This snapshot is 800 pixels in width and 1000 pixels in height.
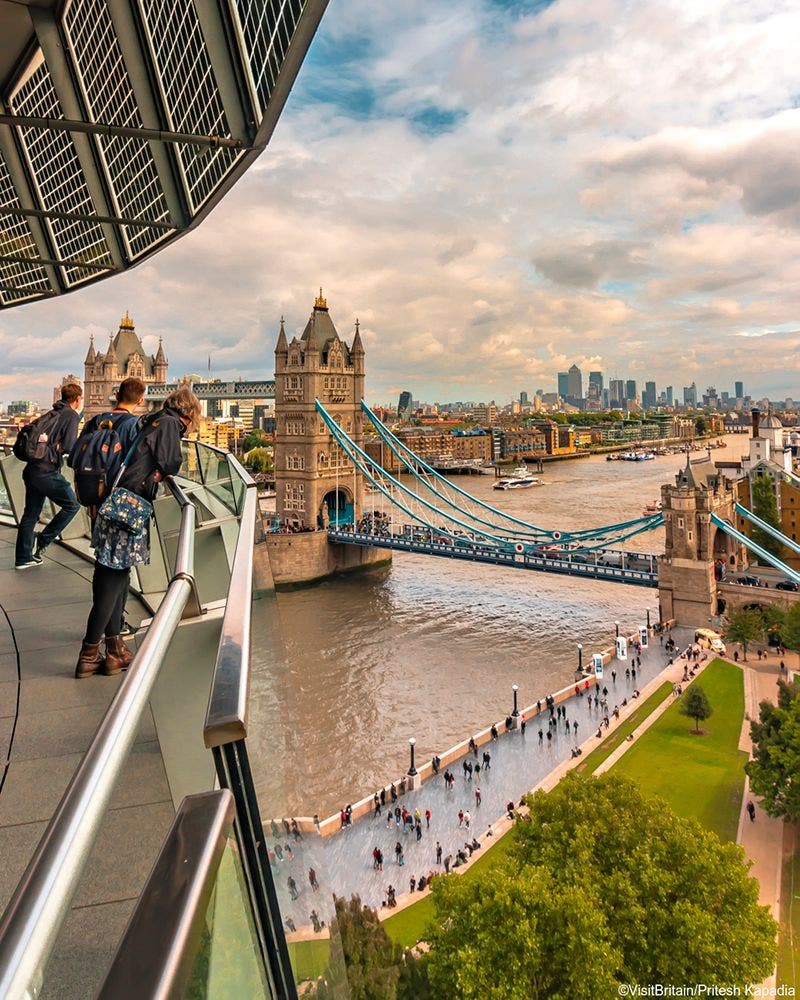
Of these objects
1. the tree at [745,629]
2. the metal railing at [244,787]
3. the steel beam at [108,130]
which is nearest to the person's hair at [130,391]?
the metal railing at [244,787]

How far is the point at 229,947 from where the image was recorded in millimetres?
798

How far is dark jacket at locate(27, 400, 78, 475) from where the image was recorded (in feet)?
14.0

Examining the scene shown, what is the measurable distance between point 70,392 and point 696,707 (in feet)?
51.4

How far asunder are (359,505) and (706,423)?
476 feet

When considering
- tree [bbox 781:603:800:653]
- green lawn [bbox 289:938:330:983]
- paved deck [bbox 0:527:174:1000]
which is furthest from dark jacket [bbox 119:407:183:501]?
tree [bbox 781:603:800:653]

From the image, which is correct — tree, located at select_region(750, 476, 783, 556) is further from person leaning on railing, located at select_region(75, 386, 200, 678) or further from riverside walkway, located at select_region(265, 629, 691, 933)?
→ person leaning on railing, located at select_region(75, 386, 200, 678)

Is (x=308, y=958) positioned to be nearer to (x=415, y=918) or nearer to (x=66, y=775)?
(x=66, y=775)

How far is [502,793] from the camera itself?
45.5 ft

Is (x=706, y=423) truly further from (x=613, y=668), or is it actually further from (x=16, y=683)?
(x=16, y=683)

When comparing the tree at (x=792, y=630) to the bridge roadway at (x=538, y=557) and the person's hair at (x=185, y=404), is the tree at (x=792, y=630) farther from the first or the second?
the person's hair at (x=185, y=404)

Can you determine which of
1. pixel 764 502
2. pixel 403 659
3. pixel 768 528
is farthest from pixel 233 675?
pixel 764 502

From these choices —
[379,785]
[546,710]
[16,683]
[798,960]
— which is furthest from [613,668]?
[16,683]

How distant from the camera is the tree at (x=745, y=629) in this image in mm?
21281

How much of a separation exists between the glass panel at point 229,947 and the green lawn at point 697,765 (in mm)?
12780
